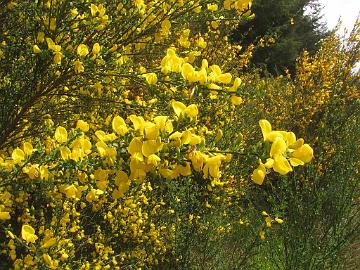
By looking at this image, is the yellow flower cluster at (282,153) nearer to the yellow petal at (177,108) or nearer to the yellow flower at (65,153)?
the yellow petal at (177,108)

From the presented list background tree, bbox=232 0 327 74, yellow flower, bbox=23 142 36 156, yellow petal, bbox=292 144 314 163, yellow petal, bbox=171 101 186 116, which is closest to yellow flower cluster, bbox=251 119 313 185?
yellow petal, bbox=292 144 314 163

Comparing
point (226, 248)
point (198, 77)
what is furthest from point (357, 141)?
point (198, 77)

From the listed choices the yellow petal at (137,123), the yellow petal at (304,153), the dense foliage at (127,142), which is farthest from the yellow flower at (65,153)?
the yellow petal at (304,153)

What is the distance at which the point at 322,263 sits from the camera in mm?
3844

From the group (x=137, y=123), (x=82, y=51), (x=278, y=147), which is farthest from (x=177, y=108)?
(x=82, y=51)

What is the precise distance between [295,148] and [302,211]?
335 cm

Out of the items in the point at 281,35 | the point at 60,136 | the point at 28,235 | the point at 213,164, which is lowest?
the point at 28,235

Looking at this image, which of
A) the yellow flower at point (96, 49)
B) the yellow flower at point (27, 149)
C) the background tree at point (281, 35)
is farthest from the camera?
the background tree at point (281, 35)

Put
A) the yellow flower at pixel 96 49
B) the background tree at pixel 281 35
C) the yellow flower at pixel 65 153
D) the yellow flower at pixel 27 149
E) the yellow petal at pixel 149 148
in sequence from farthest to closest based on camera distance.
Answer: the background tree at pixel 281 35 < the yellow flower at pixel 96 49 < the yellow flower at pixel 27 149 < the yellow flower at pixel 65 153 < the yellow petal at pixel 149 148

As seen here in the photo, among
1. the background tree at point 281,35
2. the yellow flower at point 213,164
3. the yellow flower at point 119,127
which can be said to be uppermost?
the background tree at point 281,35

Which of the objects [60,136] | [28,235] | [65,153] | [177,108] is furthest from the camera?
[28,235]

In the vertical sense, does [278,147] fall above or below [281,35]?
below

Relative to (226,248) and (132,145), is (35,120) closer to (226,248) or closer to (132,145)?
(132,145)

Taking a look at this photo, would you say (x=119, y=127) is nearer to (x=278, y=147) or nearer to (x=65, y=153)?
(x=65, y=153)
